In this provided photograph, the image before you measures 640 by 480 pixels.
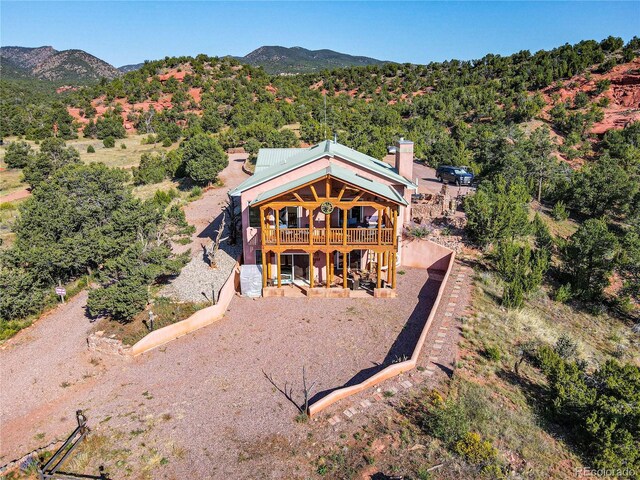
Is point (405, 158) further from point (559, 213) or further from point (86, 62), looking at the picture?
point (86, 62)

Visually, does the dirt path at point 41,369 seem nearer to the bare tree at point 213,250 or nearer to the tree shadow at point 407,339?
the bare tree at point 213,250

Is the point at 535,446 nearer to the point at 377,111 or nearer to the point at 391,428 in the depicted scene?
the point at 391,428

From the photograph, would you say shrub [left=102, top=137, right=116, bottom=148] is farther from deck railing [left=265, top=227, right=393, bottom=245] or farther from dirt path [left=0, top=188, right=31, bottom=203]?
deck railing [left=265, top=227, right=393, bottom=245]

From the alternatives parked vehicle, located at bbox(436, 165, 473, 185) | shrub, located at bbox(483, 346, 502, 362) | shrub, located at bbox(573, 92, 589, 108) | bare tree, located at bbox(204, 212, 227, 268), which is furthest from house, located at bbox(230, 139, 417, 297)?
shrub, located at bbox(573, 92, 589, 108)

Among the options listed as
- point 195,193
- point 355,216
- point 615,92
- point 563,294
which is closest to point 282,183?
point 355,216

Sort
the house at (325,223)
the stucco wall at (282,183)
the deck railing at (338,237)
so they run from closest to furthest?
the house at (325,223) → the deck railing at (338,237) → the stucco wall at (282,183)

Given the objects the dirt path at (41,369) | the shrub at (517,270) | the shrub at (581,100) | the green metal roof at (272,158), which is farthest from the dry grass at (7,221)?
the shrub at (581,100)

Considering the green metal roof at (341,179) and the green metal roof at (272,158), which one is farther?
the green metal roof at (272,158)
